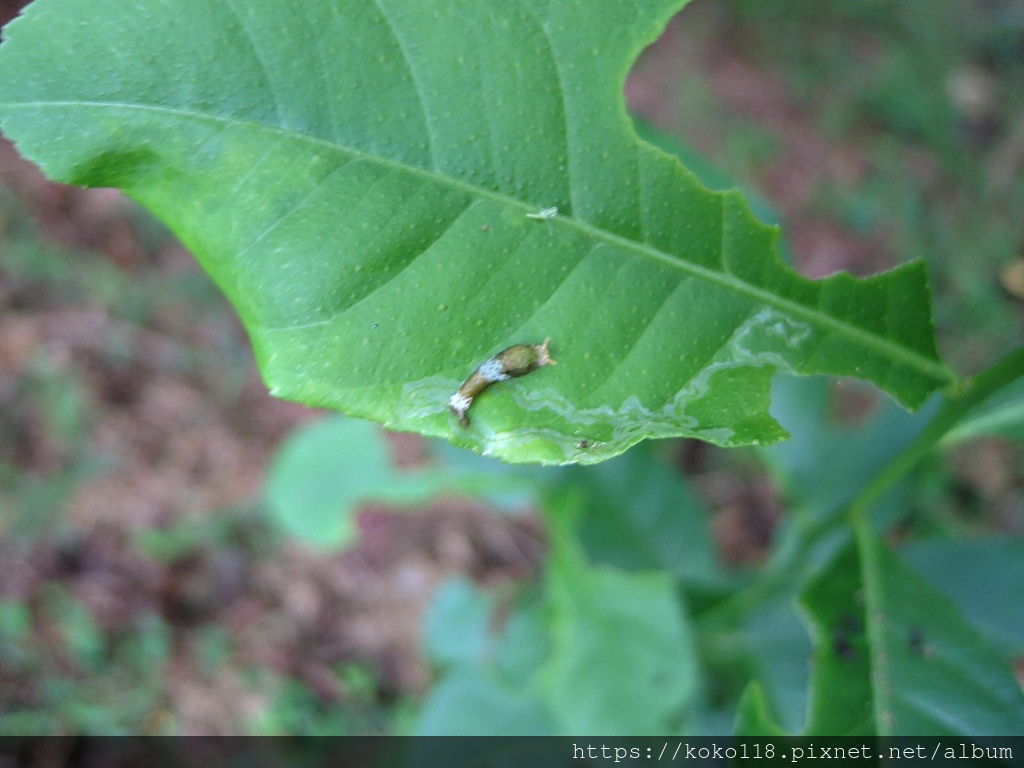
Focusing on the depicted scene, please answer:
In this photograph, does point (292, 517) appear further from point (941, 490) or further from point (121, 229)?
point (941, 490)

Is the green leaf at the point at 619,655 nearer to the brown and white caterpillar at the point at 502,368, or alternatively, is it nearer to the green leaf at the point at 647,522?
the green leaf at the point at 647,522

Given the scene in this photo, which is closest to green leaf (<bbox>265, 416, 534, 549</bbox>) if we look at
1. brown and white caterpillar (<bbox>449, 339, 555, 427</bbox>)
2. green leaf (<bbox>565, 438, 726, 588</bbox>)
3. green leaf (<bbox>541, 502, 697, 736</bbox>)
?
green leaf (<bbox>565, 438, 726, 588</bbox>)

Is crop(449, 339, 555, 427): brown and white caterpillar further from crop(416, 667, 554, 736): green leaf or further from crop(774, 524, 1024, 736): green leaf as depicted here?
crop(416, 667, 554, 736): green leaf

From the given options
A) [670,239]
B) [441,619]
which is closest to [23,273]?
[441,619]

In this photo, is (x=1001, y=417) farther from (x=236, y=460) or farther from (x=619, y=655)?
(x=236, y=460)

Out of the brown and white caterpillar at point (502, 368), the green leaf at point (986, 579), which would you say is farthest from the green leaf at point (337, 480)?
the brown and white caterpillar at point (502, 368)

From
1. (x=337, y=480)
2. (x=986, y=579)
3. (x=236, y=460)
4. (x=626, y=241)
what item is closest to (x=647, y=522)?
(x=986, y=579)

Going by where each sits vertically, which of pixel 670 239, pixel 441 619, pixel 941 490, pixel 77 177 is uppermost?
pixel 77 177
